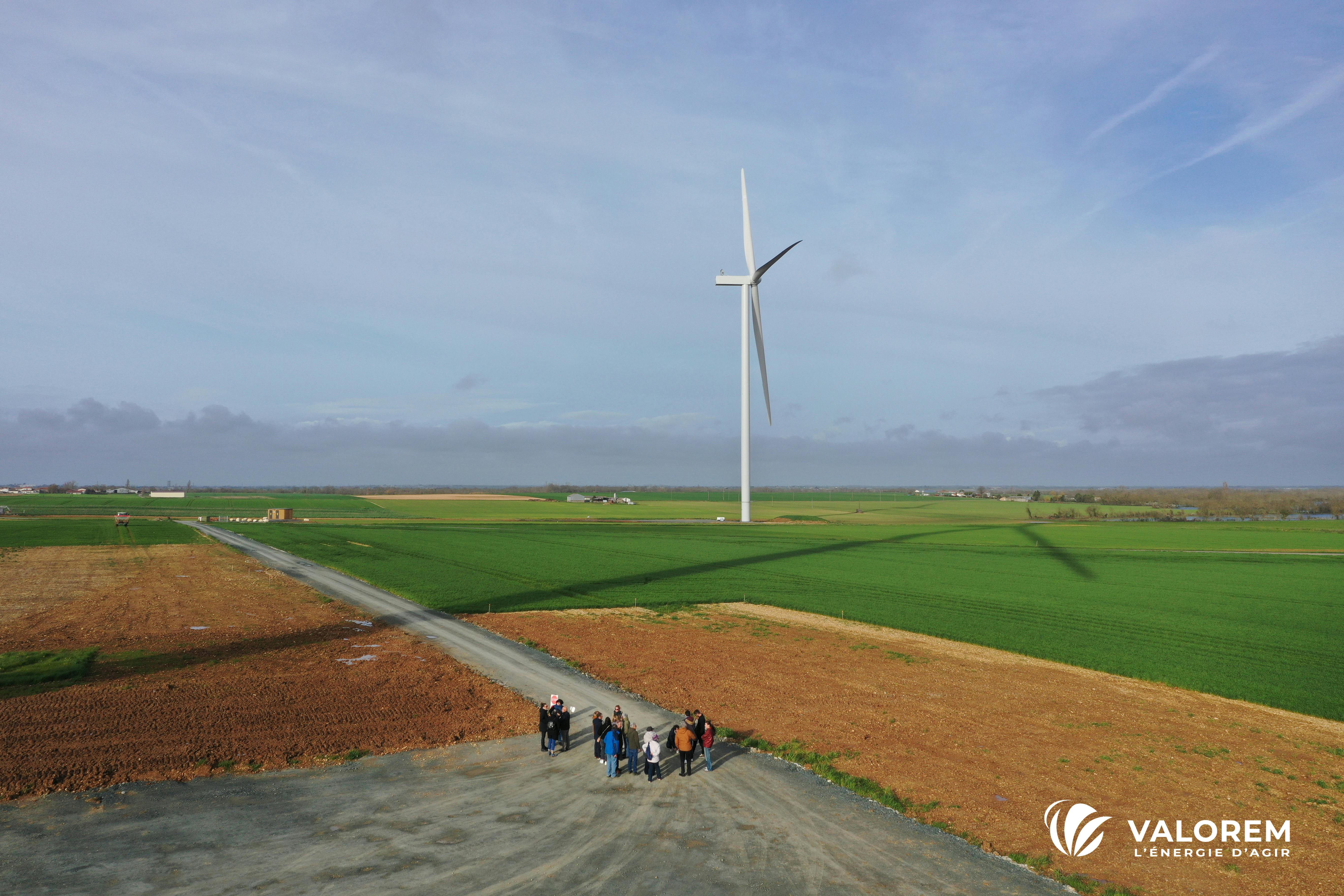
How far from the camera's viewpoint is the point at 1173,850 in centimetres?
1673

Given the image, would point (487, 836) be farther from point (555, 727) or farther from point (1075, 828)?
point (1075, 828)

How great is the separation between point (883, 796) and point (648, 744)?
21.8ft

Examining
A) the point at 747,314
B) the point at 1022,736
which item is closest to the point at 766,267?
the point at 747,314

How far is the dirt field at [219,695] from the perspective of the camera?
67.4 feet

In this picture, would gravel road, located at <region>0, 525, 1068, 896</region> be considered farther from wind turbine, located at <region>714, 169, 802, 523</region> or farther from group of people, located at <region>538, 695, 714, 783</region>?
wind turbine, located at <region>714, 169, 802, 523</region>

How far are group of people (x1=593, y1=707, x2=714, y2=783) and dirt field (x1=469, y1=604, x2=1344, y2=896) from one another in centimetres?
457

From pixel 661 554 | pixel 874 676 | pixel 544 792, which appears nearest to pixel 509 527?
pixel 661 554

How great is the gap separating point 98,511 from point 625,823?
212 meters

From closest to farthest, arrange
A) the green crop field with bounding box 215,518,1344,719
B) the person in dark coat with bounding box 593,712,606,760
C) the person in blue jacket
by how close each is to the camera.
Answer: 1. the person in blue jacket
2. the person in dark coat with bounding box 593,712,606,760
3. the green crop field with bounding box 215,518,1344,719

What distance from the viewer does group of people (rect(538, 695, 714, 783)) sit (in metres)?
19.8

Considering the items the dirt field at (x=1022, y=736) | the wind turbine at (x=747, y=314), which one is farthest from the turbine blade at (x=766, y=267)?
the dirt field at (x=1022, y=736)

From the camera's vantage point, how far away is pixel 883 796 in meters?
18.9

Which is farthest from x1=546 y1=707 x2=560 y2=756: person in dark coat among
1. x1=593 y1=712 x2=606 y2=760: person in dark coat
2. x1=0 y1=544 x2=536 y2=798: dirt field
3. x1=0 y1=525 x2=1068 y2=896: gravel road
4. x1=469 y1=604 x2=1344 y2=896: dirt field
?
x1=469 y1=604 x2=1344 y2=896: dirt field

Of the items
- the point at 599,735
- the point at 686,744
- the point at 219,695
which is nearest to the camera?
the point at 686,744
